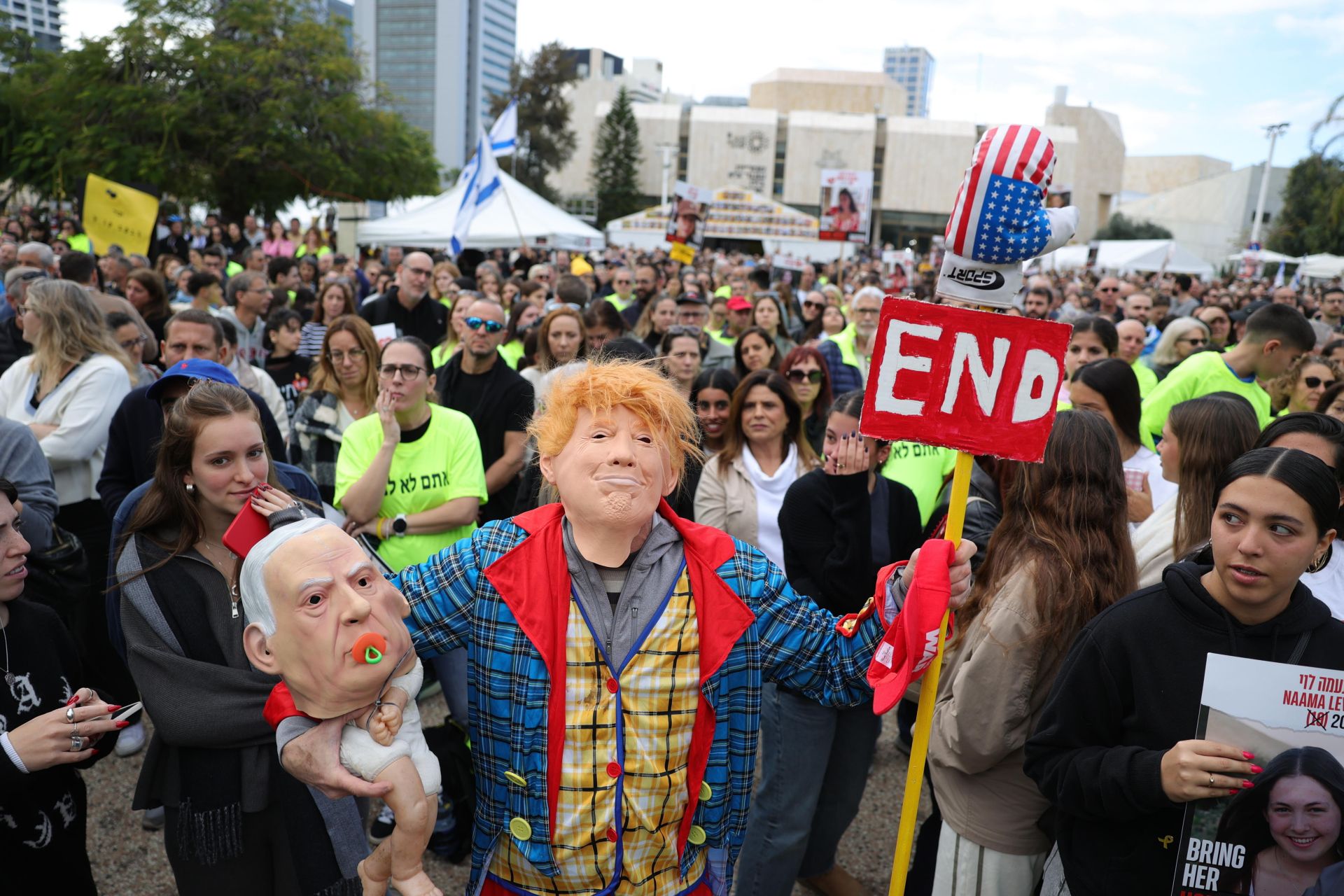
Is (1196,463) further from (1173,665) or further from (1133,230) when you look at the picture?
(1133,230)

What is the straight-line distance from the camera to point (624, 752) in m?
1.94

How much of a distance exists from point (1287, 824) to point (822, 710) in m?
1.43

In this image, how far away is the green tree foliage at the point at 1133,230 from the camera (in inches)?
2581

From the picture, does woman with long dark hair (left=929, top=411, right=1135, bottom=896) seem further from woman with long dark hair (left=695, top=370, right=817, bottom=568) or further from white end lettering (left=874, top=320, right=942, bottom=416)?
woman with long dark hair (left=695, top=370, right=817, bottom=568)

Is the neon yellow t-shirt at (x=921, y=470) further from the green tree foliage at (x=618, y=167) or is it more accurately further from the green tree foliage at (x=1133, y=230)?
the green tree foliage at (x=1133, y=230)

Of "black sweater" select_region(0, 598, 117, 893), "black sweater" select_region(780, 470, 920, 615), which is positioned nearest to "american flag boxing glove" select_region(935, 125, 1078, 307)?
"black sweater" select_region(780, 470, 920, 615)

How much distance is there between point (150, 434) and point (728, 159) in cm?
7628

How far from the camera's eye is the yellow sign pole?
208 centimetres

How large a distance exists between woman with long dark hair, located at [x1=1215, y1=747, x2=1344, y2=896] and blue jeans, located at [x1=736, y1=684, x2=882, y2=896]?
4.39ft

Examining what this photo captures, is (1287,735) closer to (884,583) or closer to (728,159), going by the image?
(884,583)

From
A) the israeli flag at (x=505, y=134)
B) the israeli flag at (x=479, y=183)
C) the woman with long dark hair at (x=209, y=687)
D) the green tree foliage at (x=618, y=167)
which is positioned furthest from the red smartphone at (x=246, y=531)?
the green tree foliage at (x=618, y=167)

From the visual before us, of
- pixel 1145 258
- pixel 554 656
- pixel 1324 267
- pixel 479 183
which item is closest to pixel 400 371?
pixel 554 656

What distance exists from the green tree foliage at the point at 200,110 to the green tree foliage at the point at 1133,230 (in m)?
57.7

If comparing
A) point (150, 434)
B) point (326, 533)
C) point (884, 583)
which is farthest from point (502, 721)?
point (150, 434)
